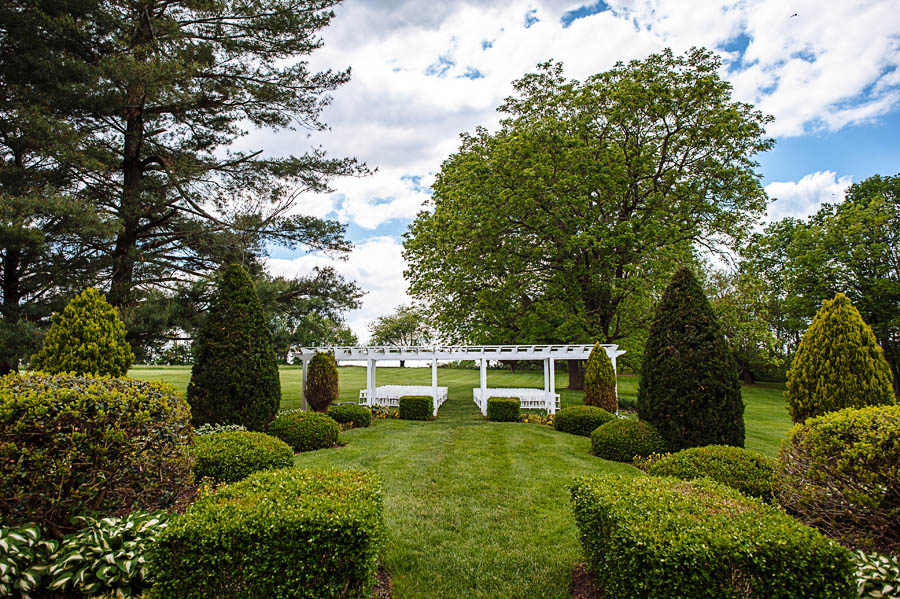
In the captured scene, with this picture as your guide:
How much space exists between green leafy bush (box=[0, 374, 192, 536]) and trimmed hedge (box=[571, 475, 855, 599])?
4.20 meters

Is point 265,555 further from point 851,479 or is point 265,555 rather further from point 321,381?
point 321,381

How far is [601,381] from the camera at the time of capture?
12539 millimetres

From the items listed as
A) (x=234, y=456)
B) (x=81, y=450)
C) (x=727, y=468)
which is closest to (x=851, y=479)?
(x=727, y=468)

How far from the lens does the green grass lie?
387 centimetres

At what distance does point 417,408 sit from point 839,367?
10.2 m

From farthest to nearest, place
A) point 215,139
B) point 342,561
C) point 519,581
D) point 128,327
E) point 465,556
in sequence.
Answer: point 215,139 < point 128,327 < point 465,556 < point 519,581 < point 342,561

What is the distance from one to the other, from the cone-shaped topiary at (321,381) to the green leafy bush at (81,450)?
910 centimetres

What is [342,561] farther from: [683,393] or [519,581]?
[683,393]

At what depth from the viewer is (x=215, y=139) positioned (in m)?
13.6

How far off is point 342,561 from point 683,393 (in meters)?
6.23

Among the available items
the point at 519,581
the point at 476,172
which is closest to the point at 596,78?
the point at 476,172

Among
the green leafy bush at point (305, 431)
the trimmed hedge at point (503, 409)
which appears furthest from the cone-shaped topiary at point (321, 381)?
the trimmed hedge at point (503, 409)

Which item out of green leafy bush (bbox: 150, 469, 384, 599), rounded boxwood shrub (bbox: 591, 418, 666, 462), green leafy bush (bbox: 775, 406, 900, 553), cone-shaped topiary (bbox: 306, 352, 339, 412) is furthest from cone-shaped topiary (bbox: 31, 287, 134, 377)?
green leafy bush (bbox: 775, 406, 900, 553)

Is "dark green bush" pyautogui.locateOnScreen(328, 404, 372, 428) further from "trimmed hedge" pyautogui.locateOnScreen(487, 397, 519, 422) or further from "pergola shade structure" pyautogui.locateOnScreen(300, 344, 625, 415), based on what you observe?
"trimmed hedge" pyautogui.locateOnScreen(487, 397, 519, 422)
